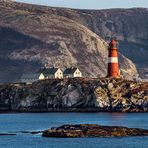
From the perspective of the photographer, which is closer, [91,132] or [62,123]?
[91,132]

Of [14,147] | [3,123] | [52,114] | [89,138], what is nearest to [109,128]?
[89,138]

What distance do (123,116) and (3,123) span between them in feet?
85.5

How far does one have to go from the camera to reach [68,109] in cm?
19788

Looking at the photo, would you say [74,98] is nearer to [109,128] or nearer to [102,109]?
[102,109]

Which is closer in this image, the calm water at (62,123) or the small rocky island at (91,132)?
the calm water at (62,123)

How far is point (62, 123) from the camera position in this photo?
157000 mm

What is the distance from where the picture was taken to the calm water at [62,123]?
115 metres

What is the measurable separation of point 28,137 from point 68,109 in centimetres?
7182

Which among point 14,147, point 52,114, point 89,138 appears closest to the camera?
point 14,147

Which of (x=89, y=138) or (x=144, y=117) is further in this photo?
(x=144, y=117)

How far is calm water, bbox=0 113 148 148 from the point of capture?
11499 cm

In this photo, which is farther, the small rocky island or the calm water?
the small rocky island

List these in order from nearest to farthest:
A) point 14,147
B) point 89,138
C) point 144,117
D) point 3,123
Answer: point 14,147 < point 89,138 < point 3,123 < point 144,117

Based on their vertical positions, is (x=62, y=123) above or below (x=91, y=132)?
above
